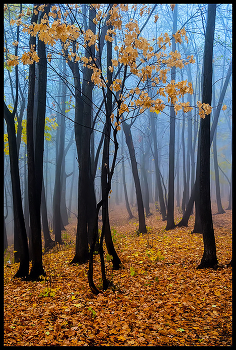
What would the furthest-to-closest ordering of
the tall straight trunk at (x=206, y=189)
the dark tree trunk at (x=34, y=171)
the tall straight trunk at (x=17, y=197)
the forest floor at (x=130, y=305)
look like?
the tall straight trunk at (x=17, y=197) → the dark tree trunk at (x=34, y=171) → the tall straight trunk at (x=206, y=189) → the forest floor at (x=130, y=305)

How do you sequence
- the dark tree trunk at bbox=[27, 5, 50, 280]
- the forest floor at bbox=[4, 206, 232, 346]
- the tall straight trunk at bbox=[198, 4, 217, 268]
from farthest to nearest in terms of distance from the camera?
1. the dark tree trunk at bbox=[27, 5, 50, 280]
2. the tall straight trunk at bbox=[198, 4, 217, 268]
3. the forest floor at bbox=[4, 206, 232, 346]

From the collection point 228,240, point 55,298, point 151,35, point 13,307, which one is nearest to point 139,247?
point 228,240

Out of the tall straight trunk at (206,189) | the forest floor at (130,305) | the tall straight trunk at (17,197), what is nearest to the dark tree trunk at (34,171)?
the tall straight trunk at (17,197)

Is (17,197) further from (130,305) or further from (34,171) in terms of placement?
(130,305)

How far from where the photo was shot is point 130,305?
423 cm

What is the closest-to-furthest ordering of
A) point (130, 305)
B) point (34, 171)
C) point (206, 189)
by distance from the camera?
point (130, 305) → point (206, 189) → point (34, 171)

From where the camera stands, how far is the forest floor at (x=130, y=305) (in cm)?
335

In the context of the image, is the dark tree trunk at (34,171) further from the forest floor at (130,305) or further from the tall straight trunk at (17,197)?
the forest floor at (130,305)

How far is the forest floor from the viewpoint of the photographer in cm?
335

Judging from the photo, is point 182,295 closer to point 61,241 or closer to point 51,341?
point 51,341

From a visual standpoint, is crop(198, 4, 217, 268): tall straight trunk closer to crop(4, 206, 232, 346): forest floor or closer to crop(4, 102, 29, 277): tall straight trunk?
crop(4, 206, 232, 346): forest floor

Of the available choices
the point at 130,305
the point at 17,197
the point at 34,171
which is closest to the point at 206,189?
the point at 130,305

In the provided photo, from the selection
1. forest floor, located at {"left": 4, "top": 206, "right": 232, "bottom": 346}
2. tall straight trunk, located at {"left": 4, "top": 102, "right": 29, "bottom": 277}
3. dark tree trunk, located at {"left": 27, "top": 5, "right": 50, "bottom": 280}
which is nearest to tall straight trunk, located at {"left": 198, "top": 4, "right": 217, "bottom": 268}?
forest floor, located at {"left": 4, "top": 206, "right": 232, "bottom": 346}

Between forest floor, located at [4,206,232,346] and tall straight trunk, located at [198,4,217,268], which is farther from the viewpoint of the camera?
tall straight trunk, located at [198,4,217,268]
